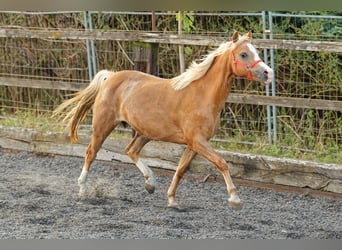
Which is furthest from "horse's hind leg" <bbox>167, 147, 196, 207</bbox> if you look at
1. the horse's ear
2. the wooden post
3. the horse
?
the wooden post

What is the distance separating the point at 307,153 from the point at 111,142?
226cm

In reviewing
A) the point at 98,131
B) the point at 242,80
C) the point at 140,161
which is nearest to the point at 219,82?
the point at 140,161

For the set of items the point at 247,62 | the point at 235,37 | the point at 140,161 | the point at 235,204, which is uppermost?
the point at 235,37

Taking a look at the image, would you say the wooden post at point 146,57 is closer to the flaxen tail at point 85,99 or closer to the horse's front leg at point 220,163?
the flaxen tail at point 85,99

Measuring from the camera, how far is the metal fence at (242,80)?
283 inches

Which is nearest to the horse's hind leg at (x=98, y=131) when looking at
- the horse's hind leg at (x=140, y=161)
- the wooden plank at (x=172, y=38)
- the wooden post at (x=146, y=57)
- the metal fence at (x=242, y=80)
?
the horse's hind leg at (x=140, y=161)

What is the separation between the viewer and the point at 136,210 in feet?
18.7

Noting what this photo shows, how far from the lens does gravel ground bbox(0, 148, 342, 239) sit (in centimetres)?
473

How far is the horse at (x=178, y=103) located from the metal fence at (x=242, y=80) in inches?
25.3

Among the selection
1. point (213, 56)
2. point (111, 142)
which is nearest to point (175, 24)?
point (111, 142)

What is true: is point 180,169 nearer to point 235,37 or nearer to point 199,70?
point 199,70

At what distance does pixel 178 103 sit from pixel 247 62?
2.56 ft

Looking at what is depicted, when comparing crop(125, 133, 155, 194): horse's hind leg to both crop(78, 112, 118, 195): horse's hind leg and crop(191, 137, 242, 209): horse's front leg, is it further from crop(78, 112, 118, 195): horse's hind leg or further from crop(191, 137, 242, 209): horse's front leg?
crop(191, 137, 242, 209): horse's front leg

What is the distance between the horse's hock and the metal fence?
0.58m
